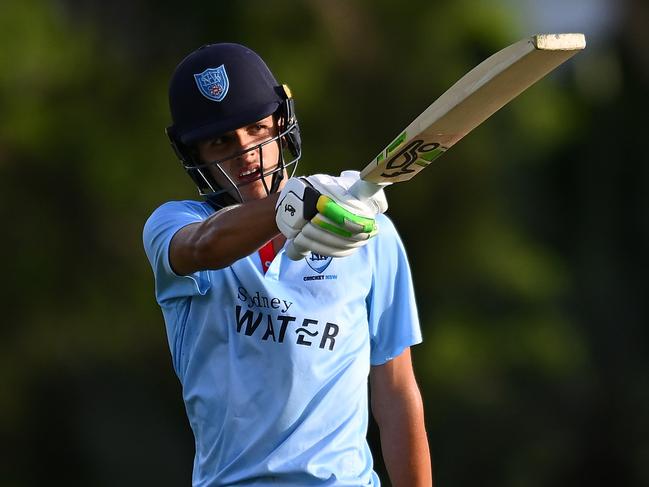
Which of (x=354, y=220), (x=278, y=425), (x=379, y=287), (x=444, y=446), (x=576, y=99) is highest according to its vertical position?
(x=354, y=220)

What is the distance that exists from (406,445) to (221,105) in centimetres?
104

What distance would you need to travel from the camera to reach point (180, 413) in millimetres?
12219

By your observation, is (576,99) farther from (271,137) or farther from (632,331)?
(271,137)

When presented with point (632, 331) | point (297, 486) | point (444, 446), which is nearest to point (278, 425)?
point (297, 486)

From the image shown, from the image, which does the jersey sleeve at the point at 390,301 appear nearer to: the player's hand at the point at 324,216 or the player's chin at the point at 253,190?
the player's chin at the point at 253,190

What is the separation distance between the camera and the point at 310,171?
37.9ft

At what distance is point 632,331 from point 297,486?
10.1m

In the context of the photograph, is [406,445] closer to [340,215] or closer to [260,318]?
[260,318]

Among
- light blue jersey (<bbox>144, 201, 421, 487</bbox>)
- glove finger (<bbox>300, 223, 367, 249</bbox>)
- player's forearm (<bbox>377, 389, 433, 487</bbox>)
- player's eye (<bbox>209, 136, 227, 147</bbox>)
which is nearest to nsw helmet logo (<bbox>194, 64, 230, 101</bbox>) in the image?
player's eye (<bbox>209, 136, 227, 147</bbox>)

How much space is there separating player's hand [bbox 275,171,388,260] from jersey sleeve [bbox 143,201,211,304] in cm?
51

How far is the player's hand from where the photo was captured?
3041mm

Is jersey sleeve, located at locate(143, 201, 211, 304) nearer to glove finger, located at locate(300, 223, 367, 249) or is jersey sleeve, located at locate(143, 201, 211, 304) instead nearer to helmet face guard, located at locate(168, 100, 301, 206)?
helmet face guard, located at locate(168, 100, 301, 206)

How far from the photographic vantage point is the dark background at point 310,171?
12.1 m

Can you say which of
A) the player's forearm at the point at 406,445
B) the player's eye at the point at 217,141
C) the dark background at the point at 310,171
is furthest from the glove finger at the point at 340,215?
the dark background at the point at 310,171
